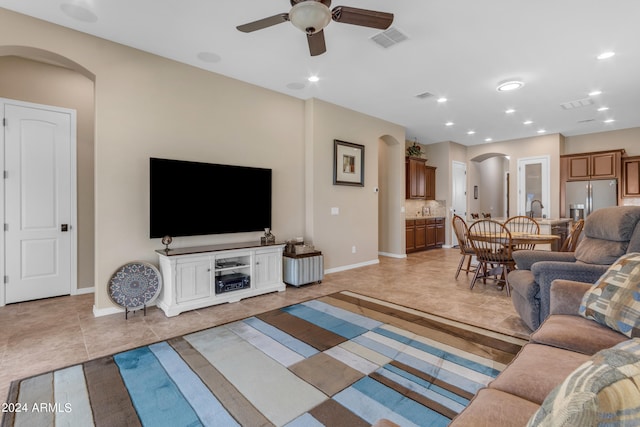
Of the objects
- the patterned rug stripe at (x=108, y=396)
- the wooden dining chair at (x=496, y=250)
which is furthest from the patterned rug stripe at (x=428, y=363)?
the wooden dining chair at (x=496, y=250)

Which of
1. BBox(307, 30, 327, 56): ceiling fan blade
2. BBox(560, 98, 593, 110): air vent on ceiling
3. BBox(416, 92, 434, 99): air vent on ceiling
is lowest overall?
BBox(307, 30, 327, 56): ceiling fan blade

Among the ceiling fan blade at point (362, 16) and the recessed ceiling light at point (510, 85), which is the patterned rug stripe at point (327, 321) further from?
the recessed ceiling light at point (510, 85)

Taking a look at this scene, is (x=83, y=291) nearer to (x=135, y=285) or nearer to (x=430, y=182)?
(x=135, y=285)

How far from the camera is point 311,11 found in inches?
86.9

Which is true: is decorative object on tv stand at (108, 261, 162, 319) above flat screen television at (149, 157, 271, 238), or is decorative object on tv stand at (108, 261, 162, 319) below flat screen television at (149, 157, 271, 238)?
below

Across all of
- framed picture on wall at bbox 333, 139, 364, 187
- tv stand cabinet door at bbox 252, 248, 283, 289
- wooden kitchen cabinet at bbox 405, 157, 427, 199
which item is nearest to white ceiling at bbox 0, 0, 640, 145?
framed picture on wall at bbox 333, 139, 364, 187

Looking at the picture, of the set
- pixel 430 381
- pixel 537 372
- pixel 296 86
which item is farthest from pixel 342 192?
pixel 537 372

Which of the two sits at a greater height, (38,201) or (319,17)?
(319,17)

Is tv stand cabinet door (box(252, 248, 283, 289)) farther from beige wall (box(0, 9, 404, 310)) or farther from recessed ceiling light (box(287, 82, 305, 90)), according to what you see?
recessed ceiling light (box(287, 82, 305, 90))

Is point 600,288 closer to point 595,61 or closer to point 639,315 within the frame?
point 639,315

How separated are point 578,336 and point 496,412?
91 centimetres

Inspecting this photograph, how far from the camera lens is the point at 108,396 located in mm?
1894

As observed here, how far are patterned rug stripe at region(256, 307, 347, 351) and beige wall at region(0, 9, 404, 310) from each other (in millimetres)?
1407

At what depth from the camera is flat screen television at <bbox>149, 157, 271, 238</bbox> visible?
3469 mm
